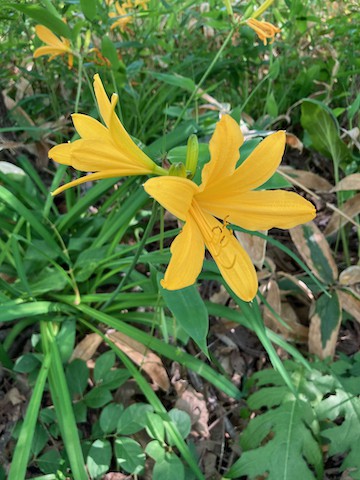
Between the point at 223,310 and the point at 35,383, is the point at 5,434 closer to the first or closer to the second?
the point at 35,383

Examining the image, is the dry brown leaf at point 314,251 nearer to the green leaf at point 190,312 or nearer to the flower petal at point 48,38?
the green leaf at point 190,312

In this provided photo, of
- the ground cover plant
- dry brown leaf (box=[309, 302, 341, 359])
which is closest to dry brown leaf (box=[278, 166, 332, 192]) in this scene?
the ground cover plant

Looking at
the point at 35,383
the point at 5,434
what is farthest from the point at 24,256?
the point at 5,434

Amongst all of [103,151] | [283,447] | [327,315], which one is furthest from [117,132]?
[327,315]

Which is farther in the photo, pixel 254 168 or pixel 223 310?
pixel 223 310

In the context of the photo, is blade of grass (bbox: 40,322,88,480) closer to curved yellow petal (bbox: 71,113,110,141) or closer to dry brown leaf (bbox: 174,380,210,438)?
dry brown leaf (bbox: 174,380,210,438)

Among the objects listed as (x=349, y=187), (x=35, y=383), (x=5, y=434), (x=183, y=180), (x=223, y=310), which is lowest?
(x=5, y=434)

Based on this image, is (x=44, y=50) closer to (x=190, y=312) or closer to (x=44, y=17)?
(x=44, y=17)
